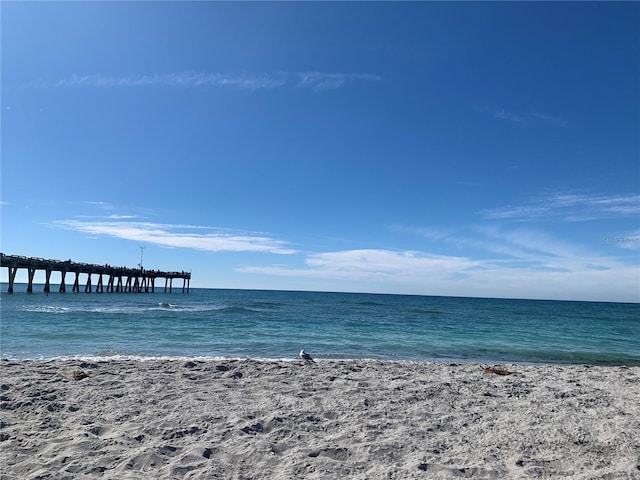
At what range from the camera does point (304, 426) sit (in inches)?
215

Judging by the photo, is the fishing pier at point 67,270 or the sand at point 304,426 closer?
the sand at point 304,426

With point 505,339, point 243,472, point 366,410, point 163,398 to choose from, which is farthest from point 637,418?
point 505,339

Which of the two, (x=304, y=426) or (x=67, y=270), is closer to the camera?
(x=304, y=426)

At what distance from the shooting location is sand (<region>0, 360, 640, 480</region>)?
4297 millimetres

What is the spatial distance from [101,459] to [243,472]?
151cm

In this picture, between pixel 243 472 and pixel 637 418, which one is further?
pixel 637 418

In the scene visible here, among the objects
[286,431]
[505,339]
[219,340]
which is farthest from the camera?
[505,339]

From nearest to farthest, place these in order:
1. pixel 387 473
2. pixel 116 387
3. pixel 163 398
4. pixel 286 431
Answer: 1. pixel 387 473
2. pixel 286 431
3. pixel 163 398
4. pixel 116 387

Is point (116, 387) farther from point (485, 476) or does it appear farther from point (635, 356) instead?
point (635, 356)

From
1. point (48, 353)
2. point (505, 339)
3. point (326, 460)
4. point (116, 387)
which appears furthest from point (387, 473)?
point (505, 339)

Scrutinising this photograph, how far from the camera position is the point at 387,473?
418cm

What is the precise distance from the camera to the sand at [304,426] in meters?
4.30

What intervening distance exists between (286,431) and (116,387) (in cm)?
348

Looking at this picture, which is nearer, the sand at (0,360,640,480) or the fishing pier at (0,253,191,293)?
the sand at (0,360,640,480)
